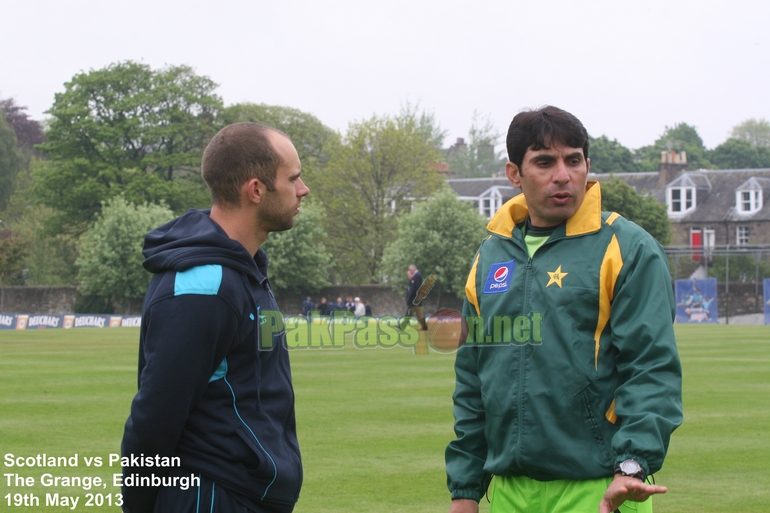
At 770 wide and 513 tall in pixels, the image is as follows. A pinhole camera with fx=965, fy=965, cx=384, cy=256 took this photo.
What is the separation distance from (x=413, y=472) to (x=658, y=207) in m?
62.5

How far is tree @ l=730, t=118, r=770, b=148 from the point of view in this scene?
143 meters

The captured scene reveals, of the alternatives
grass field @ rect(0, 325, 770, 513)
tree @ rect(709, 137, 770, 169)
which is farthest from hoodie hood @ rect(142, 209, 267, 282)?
tree @ rect(709, 137, 770, 169)

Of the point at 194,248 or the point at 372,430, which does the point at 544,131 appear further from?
the point at 372,430

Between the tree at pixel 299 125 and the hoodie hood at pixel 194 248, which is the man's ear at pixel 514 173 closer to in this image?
the hoodie hood at pixel 194 248

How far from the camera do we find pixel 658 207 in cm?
6906

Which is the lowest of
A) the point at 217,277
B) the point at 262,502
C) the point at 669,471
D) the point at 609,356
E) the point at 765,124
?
the point at 669,471

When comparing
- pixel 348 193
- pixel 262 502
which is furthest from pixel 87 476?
pixel 348 193

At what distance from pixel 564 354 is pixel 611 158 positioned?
122515mm

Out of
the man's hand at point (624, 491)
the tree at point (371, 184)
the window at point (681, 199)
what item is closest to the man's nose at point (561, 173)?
the man's hand at point (624, 491)

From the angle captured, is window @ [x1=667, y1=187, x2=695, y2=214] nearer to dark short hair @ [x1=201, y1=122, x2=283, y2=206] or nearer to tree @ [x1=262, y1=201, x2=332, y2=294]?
tree @ [x1=262, y1=201, x2=332, y2=294]

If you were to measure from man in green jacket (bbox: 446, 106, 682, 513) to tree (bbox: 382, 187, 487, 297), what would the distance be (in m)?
59.5

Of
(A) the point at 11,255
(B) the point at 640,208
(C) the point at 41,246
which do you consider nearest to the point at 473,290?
(A) the point at 11,255

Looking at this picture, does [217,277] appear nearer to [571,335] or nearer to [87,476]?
[571,335]

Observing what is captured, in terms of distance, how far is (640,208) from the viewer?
226 ft
